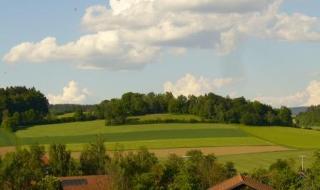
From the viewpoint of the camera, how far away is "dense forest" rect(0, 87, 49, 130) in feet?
504

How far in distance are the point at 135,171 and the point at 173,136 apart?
50.0 metres

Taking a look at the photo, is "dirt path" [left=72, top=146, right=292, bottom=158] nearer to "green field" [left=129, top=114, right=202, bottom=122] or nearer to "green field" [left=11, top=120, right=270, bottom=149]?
"green field" [left=11, top=120, right=270, bottom=149]

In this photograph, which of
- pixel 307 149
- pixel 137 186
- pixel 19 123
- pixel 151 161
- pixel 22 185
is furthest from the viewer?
pixel 19 123

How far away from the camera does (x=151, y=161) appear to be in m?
83.0

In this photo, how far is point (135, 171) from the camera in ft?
262

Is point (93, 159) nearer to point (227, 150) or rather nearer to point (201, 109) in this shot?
point (227, 150)

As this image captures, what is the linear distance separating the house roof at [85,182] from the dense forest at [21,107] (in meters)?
64.6

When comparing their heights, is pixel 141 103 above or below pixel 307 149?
above

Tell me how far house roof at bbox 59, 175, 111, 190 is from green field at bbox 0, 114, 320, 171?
33114mm

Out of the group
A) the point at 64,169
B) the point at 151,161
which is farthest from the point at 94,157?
the point at 151,161

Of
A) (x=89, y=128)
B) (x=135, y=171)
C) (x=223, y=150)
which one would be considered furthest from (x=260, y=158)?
(x=89, y=128)

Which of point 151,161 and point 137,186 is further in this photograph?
point 151,161

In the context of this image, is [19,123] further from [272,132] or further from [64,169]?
[64,169]

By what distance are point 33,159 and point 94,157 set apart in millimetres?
9558
